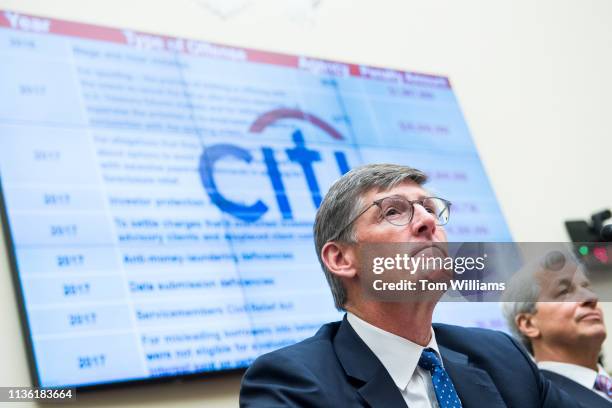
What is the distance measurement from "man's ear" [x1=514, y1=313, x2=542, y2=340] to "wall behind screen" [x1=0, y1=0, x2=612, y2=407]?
79cm

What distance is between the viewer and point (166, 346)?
2053 mm

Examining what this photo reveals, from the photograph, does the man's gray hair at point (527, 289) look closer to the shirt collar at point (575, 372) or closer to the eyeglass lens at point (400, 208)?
the shirt collar at point (575, 372)

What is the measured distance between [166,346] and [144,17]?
1185 mm

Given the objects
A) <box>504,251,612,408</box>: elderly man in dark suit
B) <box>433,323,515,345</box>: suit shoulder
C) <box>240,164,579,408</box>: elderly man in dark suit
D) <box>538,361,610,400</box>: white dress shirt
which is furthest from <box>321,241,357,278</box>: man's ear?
<box>538,361,610,400</box>: white dress shirt

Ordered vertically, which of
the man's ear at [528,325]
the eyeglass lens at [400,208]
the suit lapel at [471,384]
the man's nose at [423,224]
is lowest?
the suit lapel at [471,384]

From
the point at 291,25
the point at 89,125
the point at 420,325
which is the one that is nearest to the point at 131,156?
the point at 89,125

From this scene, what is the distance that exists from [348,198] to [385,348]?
331 millimetres

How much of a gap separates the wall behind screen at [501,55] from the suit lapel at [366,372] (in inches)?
61.2

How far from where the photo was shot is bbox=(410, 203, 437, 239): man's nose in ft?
4.84

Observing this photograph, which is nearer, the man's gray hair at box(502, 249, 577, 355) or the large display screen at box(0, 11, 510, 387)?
the man's gray hair at box(502, 249, 577, 355)

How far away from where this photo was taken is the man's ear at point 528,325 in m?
2.16

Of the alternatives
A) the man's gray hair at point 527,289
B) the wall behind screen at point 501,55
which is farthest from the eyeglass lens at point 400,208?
the wall behind screen at point 501,55

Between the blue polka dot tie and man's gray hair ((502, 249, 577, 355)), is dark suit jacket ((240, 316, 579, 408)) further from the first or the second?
man's gray hair ((502, 249, 577, 355))

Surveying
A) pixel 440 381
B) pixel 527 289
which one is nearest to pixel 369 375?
pixel 440 381
